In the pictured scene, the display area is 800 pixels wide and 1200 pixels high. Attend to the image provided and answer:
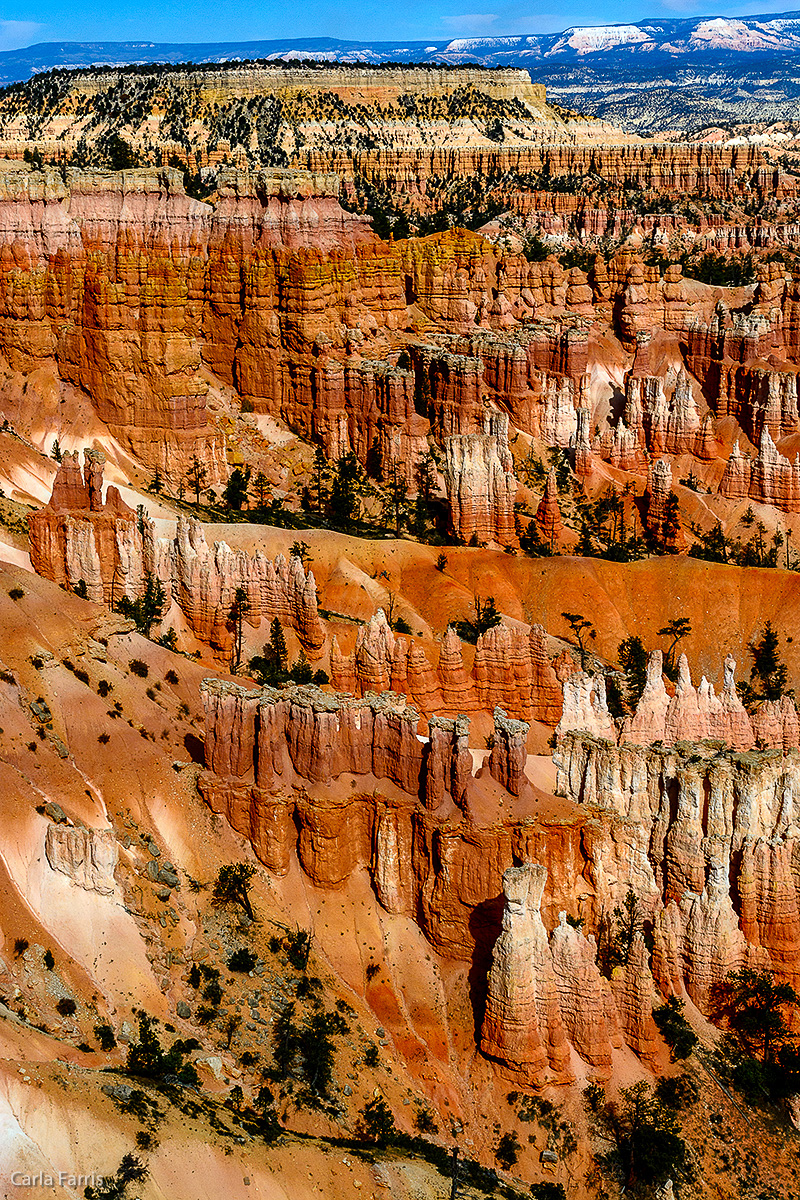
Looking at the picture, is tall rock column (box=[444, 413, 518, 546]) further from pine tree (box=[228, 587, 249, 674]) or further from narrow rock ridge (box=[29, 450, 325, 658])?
pine tree (box=[228, 587, 249, 674])

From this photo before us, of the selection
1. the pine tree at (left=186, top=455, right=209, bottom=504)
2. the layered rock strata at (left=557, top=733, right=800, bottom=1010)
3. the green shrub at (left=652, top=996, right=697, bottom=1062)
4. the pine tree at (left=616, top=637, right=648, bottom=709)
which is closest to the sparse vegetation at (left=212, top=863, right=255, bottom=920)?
the layered rock strata at (left=557, top=733, right=800, bottom=1010)

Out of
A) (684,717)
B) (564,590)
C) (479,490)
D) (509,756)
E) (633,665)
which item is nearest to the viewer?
(509,756)

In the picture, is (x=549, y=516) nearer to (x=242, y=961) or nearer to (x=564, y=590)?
(x=564, y=590)

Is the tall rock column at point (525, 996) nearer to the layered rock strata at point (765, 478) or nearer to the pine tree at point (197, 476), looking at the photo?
the pine tree at point (197, 476)

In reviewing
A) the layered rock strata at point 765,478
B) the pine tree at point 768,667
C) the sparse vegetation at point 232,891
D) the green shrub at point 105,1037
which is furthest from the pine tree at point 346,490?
the green shrub at point 105,1037

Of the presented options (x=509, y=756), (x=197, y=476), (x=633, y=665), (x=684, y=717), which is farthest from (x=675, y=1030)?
(x=197, y=476)
